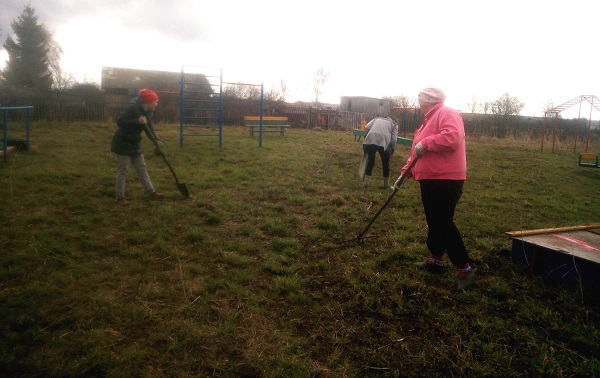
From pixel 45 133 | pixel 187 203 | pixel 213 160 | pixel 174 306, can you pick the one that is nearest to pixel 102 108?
pixel 45 133

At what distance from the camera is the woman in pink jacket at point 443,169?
358cm

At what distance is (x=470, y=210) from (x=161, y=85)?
28986mm

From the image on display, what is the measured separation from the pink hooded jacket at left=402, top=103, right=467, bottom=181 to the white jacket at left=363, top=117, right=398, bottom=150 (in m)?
4.15

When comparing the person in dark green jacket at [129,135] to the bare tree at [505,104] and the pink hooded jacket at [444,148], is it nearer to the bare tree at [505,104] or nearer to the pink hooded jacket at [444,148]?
the pink hooded jacket at [444,148]

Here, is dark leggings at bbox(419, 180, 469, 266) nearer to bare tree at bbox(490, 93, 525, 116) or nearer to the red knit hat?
the red knit hat

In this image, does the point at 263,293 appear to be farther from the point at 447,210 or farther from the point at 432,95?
the point at 432,95

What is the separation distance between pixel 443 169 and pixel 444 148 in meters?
0.19

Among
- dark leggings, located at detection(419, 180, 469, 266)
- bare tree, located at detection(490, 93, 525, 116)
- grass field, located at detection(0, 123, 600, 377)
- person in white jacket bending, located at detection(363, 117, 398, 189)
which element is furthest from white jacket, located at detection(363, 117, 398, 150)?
bare tree, located at detection(490, 93, 525, 116)

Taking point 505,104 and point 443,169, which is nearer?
point 443,169

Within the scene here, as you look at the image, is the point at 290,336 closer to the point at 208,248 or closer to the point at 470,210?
the point at 208,248

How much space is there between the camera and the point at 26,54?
118ft

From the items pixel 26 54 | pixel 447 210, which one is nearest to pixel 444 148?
pixel 447 210

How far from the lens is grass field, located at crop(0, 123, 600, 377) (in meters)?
2.70

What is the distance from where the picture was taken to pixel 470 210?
22.0ft
